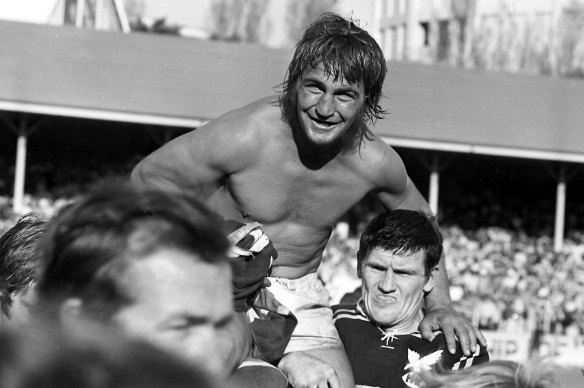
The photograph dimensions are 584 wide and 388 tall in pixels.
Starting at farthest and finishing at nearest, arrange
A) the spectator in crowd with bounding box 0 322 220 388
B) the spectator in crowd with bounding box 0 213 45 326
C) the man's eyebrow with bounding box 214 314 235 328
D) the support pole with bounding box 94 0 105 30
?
the support pole with bounding box 94 0 105 30
the spectator in crowd with bounding box 0 213 45 326
the man's eyebrow with bounding box 214 314 235 328
the spectator in crowd with bounding box 0 322 220 388

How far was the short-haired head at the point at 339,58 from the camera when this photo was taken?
144 inches

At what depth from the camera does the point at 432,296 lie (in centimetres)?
412

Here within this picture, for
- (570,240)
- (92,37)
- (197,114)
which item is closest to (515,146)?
(570,240)

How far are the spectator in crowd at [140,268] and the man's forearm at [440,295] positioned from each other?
2.90 metres

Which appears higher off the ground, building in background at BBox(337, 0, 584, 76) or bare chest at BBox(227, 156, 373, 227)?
bare chest at BBox(227, 156, 373, 227)

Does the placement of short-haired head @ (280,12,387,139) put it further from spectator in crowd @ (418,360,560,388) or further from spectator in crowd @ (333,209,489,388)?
spectator in crowd @ (418,360,560,388)

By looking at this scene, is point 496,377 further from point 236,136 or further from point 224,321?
point 236,136

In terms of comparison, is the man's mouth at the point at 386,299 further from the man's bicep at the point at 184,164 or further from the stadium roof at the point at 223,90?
the stadium roof at the point at 223,90

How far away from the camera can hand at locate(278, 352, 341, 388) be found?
12.0 ft

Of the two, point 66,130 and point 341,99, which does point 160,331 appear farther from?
point 66,130

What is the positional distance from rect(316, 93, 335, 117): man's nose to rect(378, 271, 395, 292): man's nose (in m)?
0.68

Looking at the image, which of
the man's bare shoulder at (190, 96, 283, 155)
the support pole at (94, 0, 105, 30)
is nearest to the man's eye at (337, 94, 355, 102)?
the man's bare shoulder at (190, 96, 283, 155)

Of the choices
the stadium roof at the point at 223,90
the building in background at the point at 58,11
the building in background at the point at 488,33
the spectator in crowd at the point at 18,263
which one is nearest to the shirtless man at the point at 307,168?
the spectator in crowd at the point at 18,263

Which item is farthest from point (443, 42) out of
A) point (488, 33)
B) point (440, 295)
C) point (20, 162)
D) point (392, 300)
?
point (392, 300)
